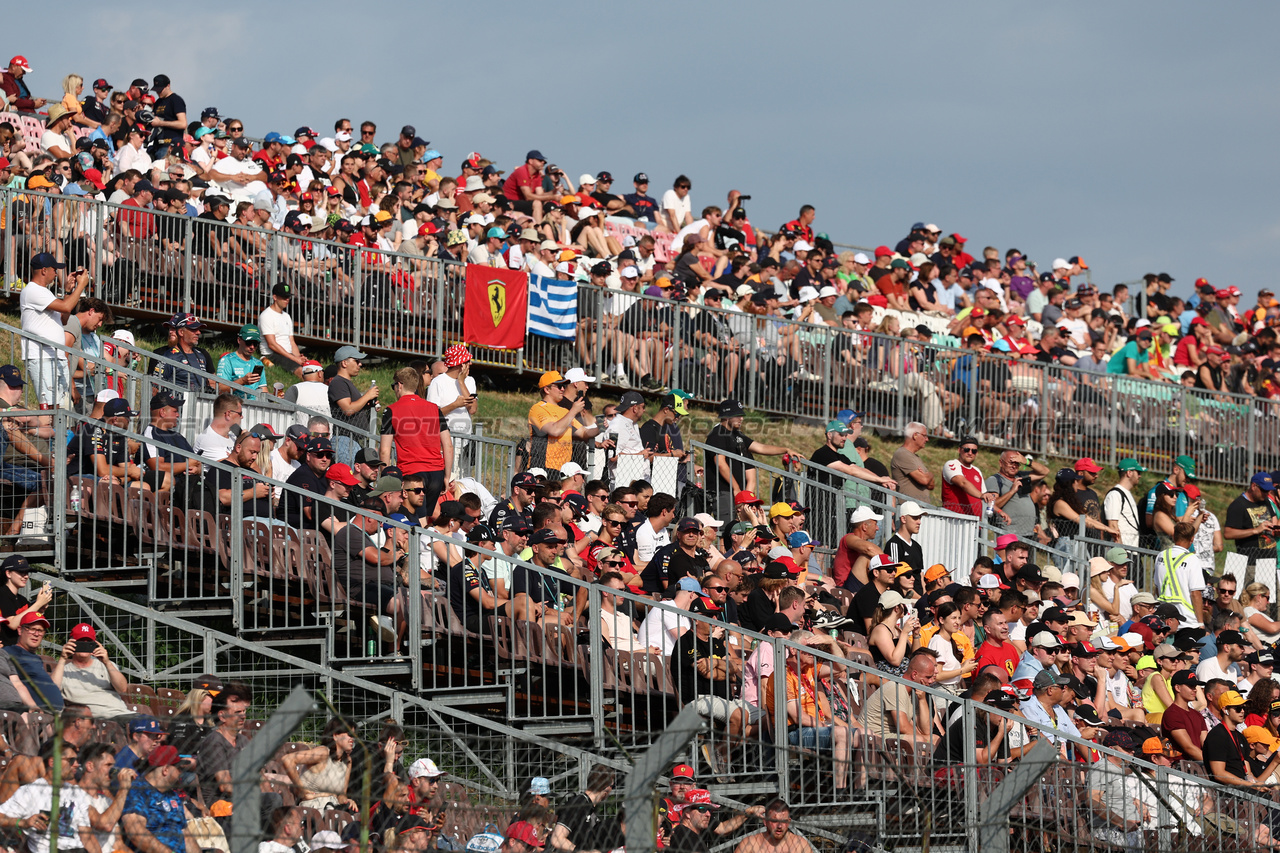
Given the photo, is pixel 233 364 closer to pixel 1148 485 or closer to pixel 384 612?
pixel 384 612

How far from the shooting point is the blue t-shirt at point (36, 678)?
966 cm

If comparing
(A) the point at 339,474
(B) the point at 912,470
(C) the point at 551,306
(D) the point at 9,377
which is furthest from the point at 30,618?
(C) the point at 551,306

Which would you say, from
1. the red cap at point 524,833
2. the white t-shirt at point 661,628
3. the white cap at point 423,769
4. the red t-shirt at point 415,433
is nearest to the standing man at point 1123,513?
the red t-shirt at point 415,433

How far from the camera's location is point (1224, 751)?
1322 centimetres

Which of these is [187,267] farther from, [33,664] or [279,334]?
[33,664]

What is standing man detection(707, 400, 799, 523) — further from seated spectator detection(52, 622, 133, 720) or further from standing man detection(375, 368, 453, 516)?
seated spectator detection(52, 622, 133, 720)

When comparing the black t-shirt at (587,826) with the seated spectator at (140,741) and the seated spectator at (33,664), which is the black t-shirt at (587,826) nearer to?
the seated spectator at (140,741)

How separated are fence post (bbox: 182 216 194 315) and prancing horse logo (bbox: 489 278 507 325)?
3.45 metres

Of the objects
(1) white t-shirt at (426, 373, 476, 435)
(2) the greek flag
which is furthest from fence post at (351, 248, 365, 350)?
(1) white t-shirt at (426, 373, 476, 435)

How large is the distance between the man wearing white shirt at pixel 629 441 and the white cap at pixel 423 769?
811 cm

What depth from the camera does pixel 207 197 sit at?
65.3 ft

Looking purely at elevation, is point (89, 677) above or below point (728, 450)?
below

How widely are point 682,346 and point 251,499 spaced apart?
968cm

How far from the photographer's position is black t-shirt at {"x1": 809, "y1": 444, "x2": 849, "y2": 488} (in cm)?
1831
